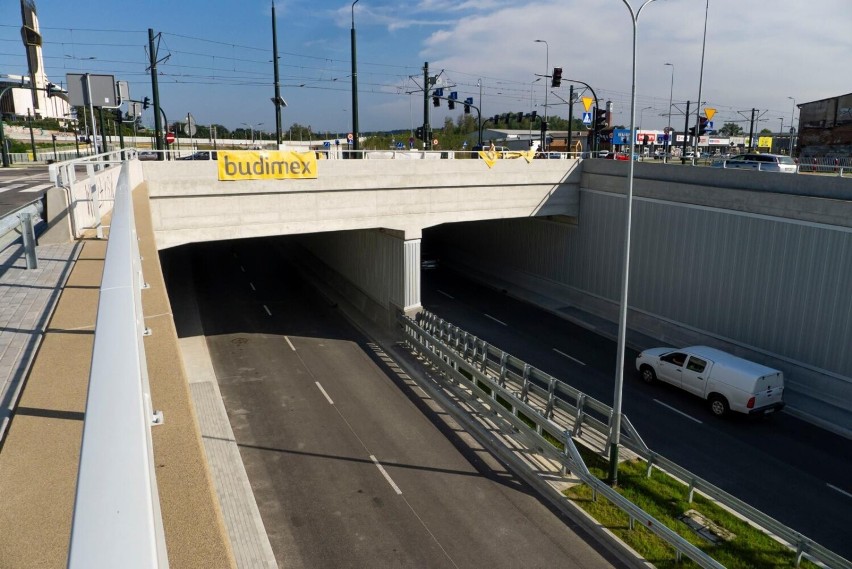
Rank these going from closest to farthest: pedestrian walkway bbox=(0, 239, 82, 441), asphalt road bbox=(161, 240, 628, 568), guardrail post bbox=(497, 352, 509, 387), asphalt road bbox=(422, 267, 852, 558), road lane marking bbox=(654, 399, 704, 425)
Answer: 1. pedestrian walkway bbox=(0, 239, 82, 441)
2. asphalt road bbox=(161, 240, 628, 568)
3. asphalt road bbox=(422, 267, 852, 558)
4. road lane marking bbox=(654, 399, 704, 425)
5. guardrail post bbox=(497, 352, 509, 387)

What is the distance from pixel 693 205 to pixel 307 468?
1727cm

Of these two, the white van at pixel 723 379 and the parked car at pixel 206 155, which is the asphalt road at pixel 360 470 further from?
the white van at pixel 723 379

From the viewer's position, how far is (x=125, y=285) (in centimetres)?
359

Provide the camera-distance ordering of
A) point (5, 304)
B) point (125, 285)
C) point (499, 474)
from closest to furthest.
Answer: point (125, 285), point (5, 304), point (499, 474)

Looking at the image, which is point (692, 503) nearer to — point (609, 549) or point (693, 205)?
point (609, 549)

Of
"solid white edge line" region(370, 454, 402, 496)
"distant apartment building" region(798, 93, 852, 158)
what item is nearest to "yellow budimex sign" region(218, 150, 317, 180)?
"solid white edge line" region(370, 454, 402, 496)

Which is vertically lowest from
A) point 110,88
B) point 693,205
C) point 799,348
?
point 799,348

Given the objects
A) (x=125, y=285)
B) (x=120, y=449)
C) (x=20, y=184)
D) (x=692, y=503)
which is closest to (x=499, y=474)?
(x=692, y=503)

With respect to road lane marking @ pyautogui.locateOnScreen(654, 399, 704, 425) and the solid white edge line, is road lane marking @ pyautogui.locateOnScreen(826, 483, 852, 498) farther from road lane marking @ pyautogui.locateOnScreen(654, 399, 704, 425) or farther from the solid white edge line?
the solid white edge line

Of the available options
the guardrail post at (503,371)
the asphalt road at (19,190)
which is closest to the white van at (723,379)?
the guardrail post at (503,371)

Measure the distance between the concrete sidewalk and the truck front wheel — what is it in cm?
1619

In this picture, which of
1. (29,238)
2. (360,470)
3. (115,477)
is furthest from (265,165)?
(115,477)

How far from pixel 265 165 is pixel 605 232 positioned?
15.5 metres

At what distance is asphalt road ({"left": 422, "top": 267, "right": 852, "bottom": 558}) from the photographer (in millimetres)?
13641
